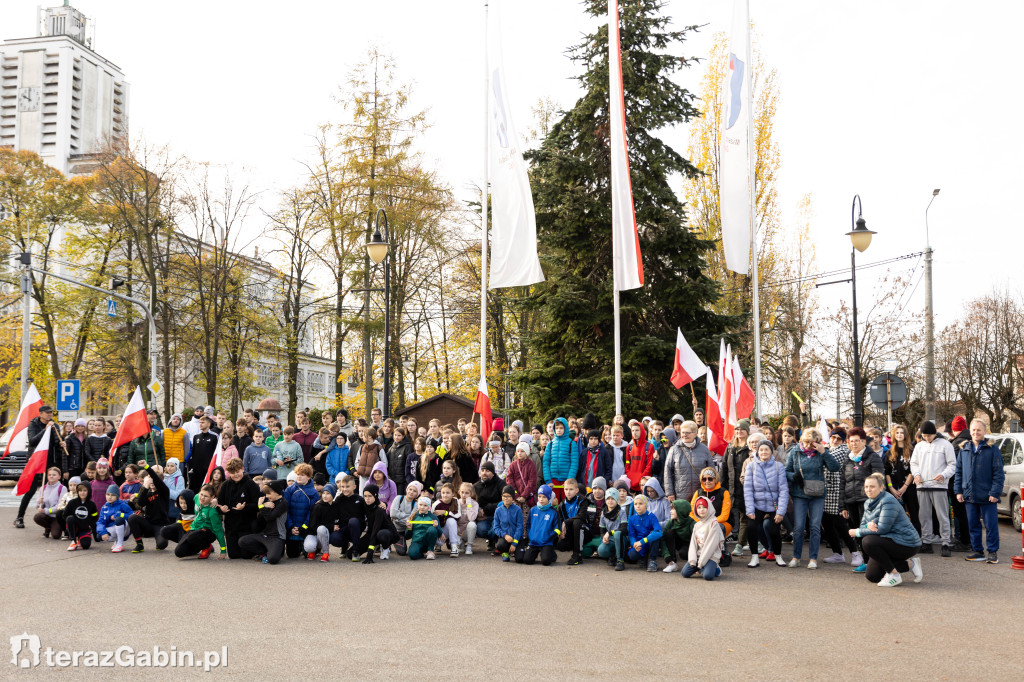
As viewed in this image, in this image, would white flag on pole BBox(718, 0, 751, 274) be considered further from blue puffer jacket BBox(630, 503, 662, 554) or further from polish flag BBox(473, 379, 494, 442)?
blue puffer jacket BBox(630, 503, 662, 554)

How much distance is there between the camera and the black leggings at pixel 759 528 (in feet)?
40.5

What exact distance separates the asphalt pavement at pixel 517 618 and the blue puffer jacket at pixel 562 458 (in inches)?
96.8

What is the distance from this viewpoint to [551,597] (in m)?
9.89

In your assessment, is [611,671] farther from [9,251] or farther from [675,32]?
[9,251]

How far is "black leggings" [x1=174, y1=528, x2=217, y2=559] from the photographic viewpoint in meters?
12.5

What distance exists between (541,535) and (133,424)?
752 cm

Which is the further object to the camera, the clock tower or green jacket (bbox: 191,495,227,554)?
the clock tower

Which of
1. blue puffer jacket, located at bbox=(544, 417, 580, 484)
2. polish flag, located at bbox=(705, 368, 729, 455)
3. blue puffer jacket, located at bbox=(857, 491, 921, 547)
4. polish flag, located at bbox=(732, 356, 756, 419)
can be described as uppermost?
polish flag, located at bbox=(732, 356, 756, 419)

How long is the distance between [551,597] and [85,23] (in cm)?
10367

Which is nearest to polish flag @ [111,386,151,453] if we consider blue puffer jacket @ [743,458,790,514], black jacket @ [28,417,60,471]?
black jacket @ [28,417,60,471]

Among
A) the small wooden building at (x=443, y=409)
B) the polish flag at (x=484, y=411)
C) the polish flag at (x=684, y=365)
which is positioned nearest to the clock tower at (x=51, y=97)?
the small wooden building at (x=443, y=409)

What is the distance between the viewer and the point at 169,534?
43.6 feet

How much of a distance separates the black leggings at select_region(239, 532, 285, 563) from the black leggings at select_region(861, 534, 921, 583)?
7686 mm

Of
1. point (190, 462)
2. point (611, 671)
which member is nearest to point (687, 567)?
point (611, 671)
